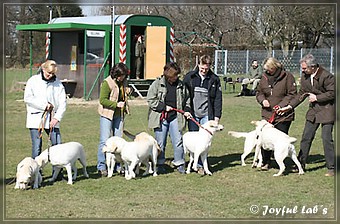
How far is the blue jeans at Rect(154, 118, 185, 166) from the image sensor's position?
26.5 ft

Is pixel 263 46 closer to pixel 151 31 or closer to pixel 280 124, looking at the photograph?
pixel 151 31

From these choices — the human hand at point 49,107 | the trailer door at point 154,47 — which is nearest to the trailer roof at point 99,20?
the trailer door at point 154,47

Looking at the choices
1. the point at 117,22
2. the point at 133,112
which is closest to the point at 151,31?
the point at 117,22

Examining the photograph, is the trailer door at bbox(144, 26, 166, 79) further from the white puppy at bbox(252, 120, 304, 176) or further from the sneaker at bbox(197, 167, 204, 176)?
the sneaker at bbox(197, 167, 204, 176)

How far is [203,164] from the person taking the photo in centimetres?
795

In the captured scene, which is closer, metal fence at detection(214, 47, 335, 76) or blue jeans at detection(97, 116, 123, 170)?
blue jeans at detection(97, 116, 123, 170)

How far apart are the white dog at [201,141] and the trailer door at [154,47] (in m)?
11.7

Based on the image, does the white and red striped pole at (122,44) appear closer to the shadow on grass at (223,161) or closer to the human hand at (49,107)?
the shadow on grass at (223,161)

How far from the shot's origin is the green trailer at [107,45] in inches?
746

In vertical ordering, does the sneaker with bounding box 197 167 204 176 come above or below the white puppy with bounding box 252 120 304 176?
below

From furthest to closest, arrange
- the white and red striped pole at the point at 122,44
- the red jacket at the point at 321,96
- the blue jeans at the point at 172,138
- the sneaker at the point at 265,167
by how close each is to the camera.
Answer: the white and red striped pole at the point at 122,44 → the sneaker at the point at 265,167 → the blue jeans at the point at 172,138 → the red jacket at the point at 321,96

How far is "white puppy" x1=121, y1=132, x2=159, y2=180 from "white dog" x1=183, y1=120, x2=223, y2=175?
48cm

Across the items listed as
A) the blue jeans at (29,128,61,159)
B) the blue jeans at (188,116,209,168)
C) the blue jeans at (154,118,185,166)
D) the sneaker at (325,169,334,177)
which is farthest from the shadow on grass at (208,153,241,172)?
the blue jeans at (29,128,61,159)

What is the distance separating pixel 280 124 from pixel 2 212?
168 inches
